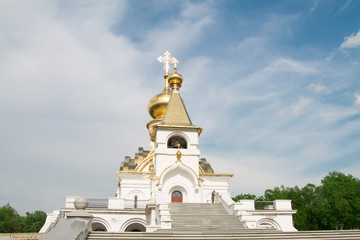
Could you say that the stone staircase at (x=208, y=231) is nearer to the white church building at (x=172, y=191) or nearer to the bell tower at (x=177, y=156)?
the white church building at (x=172, y=191)

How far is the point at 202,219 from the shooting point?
1323 centimetres

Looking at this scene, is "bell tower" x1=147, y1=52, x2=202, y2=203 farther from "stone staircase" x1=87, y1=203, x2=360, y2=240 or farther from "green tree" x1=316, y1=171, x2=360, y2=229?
"green tree" x1=316, y1=171, x2=360, y2=229

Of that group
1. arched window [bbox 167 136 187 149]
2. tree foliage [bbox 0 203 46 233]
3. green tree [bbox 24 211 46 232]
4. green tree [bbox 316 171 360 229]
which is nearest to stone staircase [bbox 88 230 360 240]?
arched window [bbox 167 136 187 149]

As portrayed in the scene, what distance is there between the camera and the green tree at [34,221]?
150 feet

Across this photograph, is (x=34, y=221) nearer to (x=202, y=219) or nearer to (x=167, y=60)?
(x=167, y=60)

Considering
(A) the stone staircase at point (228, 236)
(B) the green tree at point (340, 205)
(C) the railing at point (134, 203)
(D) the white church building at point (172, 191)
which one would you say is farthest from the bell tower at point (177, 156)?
(B) the green tree at point (340, 205)

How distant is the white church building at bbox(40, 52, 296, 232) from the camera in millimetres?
15391

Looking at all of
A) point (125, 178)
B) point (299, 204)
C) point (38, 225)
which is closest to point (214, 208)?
point (125, 178)

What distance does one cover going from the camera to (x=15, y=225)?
4122cm

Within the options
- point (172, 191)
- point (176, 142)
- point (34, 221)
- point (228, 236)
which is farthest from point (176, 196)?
point (34, 221)

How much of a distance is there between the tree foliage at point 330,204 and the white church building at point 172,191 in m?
16.7

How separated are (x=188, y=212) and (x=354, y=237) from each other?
23.2 feet

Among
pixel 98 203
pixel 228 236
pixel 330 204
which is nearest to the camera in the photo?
pixel 228 236

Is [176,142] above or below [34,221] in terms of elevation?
above
